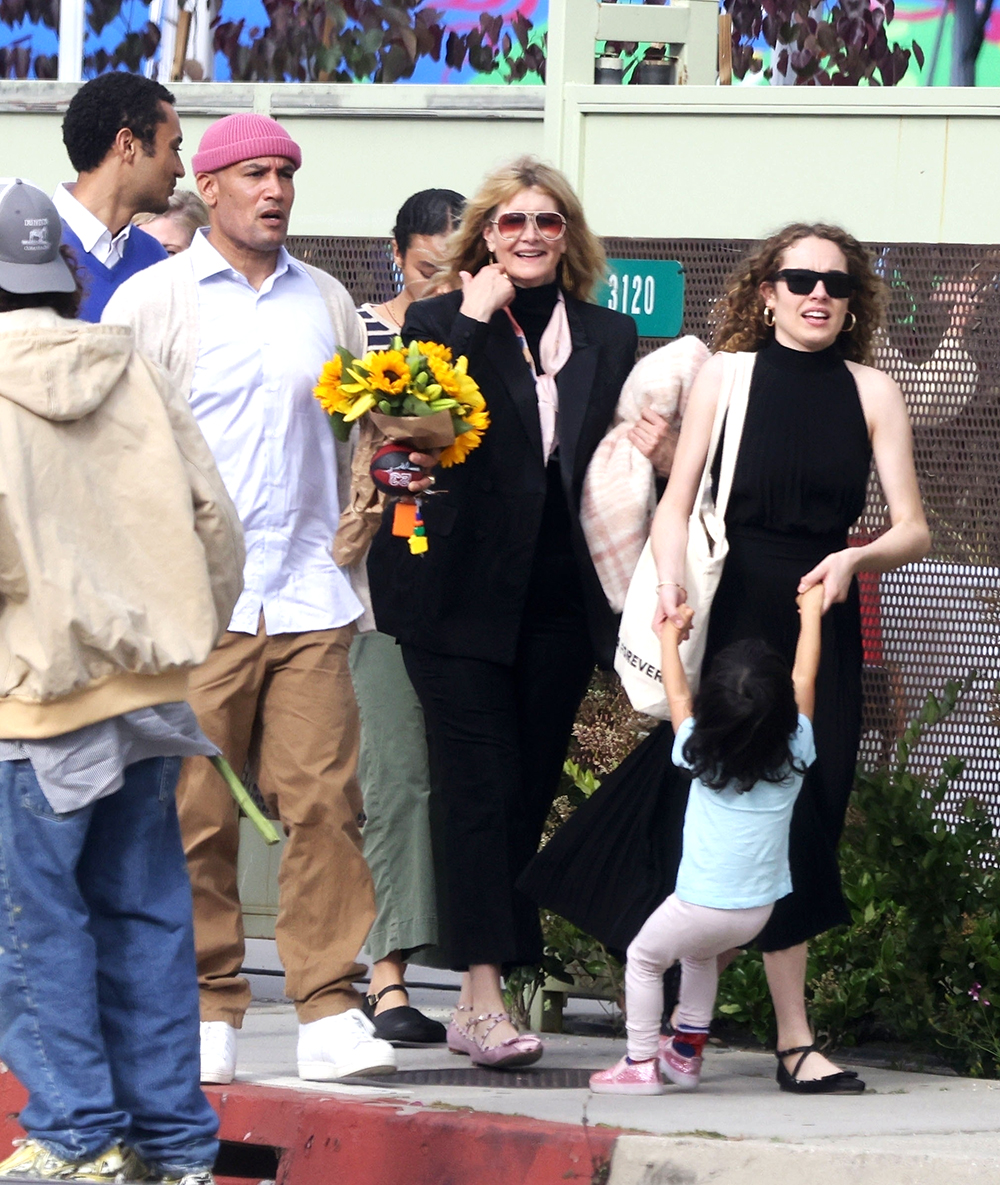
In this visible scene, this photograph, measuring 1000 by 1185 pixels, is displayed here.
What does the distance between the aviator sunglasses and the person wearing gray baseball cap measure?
151cm

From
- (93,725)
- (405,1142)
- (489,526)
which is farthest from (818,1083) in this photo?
(93,725)

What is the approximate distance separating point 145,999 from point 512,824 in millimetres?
1505

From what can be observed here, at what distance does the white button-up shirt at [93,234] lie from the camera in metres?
5.75

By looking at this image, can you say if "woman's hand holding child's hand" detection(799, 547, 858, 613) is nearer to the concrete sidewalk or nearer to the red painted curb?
the concrete sidewalk

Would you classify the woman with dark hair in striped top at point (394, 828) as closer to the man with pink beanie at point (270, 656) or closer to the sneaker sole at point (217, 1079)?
the man with pink beanie at point (270, 656)

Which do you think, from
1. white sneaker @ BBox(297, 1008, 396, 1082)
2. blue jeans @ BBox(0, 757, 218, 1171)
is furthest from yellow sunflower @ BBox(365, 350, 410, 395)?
white sneaker @ BBox(297, 1008, 396, 1082)

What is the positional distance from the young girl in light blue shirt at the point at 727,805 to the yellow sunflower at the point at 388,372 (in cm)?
84

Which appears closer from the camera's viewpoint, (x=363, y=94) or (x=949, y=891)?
(x=949, y=891)

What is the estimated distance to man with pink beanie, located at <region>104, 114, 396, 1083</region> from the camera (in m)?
4.95

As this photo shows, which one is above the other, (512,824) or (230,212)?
(230,212)

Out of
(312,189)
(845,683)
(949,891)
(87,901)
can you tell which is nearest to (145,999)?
(87,901)

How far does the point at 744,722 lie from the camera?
471cm

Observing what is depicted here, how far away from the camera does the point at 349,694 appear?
5.07 m

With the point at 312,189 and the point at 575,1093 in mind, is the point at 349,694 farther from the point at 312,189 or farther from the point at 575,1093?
the point at 312,189
